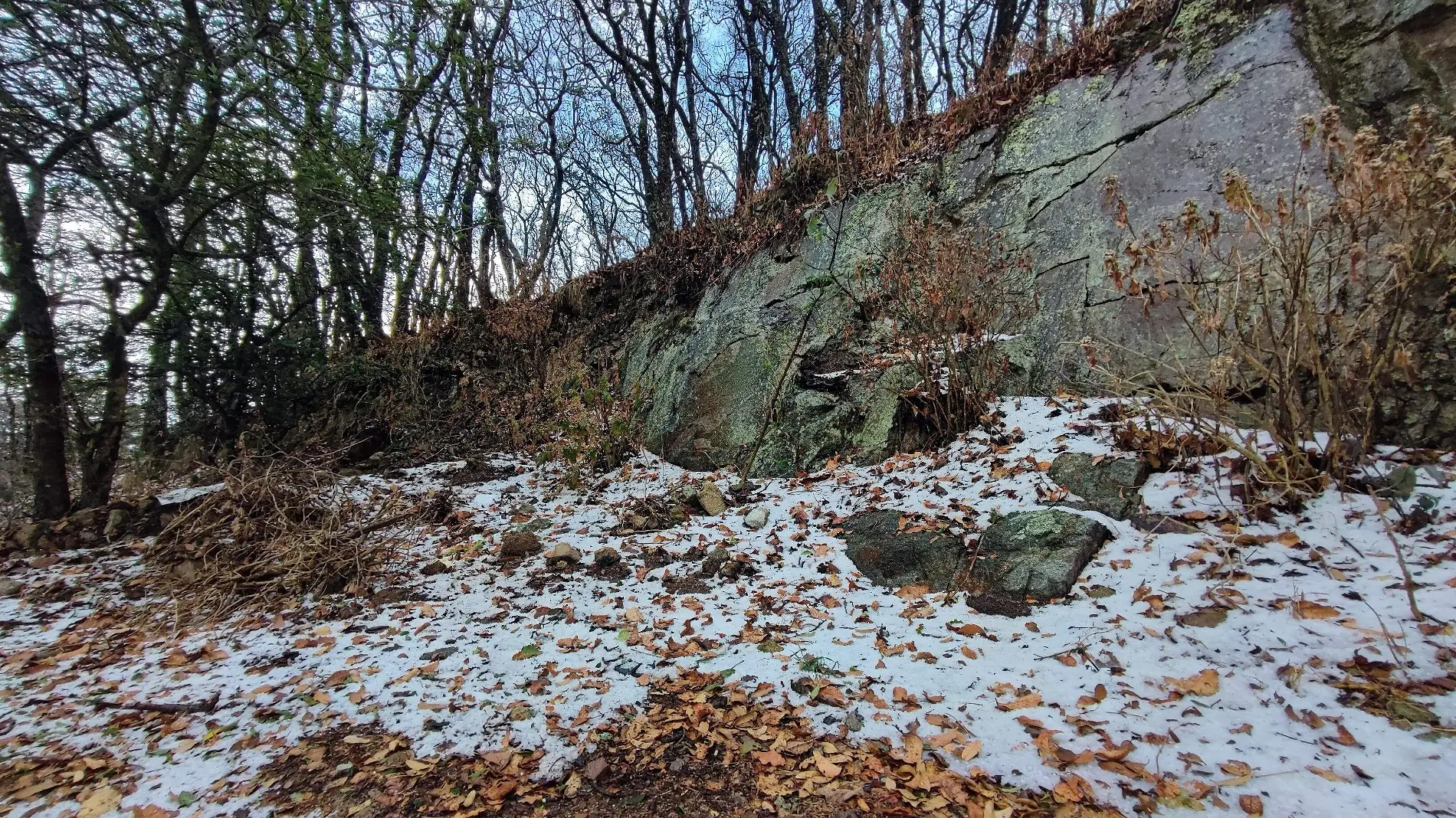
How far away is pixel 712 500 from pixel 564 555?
1275mm

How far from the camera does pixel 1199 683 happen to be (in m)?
1.90

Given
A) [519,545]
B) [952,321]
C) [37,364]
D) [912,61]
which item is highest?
[912,61]

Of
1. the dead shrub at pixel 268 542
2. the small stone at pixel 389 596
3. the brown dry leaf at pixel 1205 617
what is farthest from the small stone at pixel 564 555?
the brown dry leaf at pixel 1205 617

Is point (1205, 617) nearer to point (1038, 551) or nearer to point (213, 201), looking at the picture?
point (1038, 551)

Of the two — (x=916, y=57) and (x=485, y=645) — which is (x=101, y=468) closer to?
(x=485, y=645)

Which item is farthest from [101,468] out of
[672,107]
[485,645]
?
[672,107]

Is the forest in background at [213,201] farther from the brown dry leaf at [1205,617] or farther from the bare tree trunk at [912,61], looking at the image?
the brown dry leaf at [1205,617]

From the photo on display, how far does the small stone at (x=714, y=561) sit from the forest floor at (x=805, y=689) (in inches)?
3.3

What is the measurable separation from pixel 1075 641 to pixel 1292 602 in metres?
0.75

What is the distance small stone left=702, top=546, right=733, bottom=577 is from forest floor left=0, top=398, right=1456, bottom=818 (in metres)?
0.08

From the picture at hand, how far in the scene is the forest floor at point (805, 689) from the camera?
5.48ft

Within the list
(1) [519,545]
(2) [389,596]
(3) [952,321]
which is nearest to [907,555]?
(3) [952,321]

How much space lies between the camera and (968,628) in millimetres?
2510

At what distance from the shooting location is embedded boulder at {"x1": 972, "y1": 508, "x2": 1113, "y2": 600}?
8.73 ft
